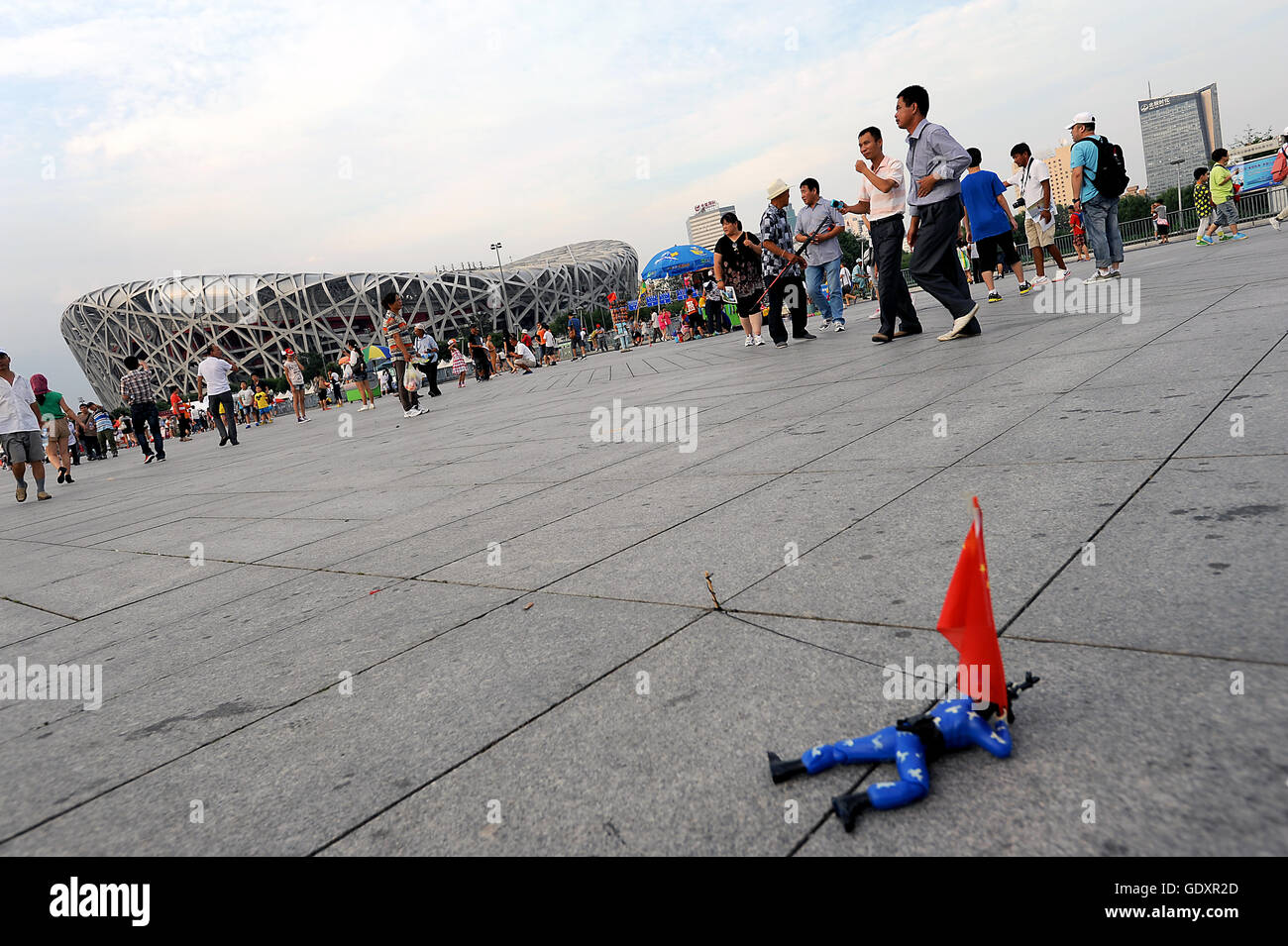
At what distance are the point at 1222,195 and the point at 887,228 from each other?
9.96 meters

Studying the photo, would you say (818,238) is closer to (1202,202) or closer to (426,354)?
(426,354)

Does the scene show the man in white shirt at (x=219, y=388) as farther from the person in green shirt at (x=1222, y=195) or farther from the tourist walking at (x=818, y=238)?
the person in green shirt at (x=1222, y=195)

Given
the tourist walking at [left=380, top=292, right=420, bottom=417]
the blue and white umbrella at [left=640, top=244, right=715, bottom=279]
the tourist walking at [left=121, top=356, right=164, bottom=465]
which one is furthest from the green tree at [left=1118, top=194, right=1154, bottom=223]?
the tourist walking at [left=121, top=356, right=164, bottom=465]

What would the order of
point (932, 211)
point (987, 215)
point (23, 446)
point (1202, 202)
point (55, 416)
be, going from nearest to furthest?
point (932, 211) → point (23, 446) → point (987, 215) → point (55, 416) → point (1202, 202)

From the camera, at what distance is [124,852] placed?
5.06 ft

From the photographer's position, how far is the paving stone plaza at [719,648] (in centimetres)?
131

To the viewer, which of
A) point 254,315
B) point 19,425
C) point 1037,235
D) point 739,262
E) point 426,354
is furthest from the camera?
point 254,315

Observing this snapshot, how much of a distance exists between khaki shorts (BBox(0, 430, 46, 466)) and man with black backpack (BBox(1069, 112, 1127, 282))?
13119 mm

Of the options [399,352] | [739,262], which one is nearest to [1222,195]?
[739,262]

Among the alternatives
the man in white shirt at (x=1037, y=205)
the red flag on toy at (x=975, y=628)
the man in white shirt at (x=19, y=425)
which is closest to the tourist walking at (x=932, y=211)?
the man in white shirt at (x=1037, y=205)

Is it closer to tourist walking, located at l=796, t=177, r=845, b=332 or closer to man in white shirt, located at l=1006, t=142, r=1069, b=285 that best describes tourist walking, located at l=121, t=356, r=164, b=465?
tourist walking, located at l=796, t=177, r=845, b=332

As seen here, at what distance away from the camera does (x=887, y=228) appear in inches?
349

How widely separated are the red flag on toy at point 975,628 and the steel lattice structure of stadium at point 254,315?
8773cm
